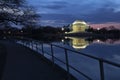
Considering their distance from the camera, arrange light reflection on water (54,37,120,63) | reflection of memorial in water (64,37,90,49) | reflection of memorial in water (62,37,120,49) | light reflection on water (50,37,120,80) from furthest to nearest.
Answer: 1. reflection of memorial in water (62,37,120,49)
2. reflection of memorial in water (64,37,90,49)
3. light reflection on water (54,37,120,63)
4. light reflection on water (50,37,120,80)

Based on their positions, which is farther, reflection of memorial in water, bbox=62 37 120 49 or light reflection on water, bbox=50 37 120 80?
reflection of memorial in water, bbox=62 37 120 49

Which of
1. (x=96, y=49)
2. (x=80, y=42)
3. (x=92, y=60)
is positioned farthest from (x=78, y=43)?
(x=92, y=60)

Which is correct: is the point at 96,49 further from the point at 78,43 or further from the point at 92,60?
the point at 92,60

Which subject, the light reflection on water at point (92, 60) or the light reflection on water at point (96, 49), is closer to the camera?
the light reflection on water at point (92, 60)

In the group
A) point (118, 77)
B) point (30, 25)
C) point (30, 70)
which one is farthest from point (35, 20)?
point (30, 70)

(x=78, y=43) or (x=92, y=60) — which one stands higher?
(x=92, y=60)

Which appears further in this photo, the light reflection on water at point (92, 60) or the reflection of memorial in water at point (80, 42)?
the reflection of memorial in water at point (80, 42)

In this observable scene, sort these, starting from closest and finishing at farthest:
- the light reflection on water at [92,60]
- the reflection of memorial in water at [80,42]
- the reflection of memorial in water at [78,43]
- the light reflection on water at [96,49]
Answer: the light reflection on water at [92,60] → the light reflection on water at [96,49] → the reflection of memorial in water at [78,43] → the reflection of memorial in water at [80,42]

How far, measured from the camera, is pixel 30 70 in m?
17.7

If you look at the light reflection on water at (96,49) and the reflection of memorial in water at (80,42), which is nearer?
the light reflection on water at (96,49)

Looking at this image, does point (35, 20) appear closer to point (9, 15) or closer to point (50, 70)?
point (9, 15)

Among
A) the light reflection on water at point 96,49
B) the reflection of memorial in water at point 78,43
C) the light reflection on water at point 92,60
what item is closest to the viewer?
the light reflection on water at point 92,60

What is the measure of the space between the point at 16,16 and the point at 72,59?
25.4 metres

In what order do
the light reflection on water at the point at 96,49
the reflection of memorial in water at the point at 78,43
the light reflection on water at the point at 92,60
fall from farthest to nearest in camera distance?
the reflection of memorial in water at the point at 78,43 → the light reflection on water at the point at 96,49 → the light reflection on water at the point at 92,60
